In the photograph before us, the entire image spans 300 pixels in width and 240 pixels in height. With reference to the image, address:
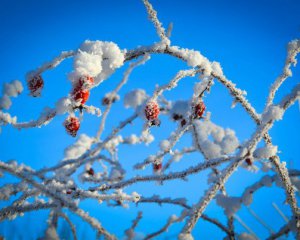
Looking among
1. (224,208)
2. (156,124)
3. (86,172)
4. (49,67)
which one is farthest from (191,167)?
(86,172)

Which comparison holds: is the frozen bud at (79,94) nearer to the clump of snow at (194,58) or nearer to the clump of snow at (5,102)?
the clump of snow at (194,58)

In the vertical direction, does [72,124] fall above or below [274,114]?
above

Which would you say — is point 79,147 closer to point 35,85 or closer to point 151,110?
point 35,85

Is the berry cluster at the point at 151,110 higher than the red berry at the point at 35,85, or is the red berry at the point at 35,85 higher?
the red berry at the point at 35,85

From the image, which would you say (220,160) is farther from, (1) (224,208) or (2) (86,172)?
(2) (86,172)

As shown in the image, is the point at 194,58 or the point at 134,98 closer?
the point at 194,58

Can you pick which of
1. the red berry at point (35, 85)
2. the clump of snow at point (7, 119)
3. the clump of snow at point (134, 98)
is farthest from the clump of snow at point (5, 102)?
the clump of snow at point (134, 98)

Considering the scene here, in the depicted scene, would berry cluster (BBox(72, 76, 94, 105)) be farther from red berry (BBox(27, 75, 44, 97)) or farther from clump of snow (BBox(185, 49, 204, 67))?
clump of snow (BBox(185, 49, 204, 67))

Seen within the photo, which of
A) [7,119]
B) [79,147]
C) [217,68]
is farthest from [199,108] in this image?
[79,147]
